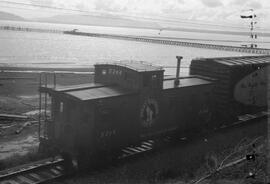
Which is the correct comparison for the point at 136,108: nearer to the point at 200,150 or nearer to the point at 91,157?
the point at 91,157

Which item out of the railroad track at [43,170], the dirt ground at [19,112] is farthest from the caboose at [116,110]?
the dirt ground at [19,112]

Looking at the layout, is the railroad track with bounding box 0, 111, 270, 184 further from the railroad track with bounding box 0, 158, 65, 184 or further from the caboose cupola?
the caboose cupola

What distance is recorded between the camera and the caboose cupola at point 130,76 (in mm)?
17547

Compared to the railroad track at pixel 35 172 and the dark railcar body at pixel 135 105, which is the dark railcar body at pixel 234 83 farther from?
the railroad track at pixel 35 172

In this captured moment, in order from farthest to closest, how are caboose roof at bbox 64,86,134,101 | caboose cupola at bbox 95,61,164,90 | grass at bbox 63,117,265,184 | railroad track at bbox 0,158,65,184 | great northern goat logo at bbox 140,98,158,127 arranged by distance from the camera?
great northern goat logo at bbox 140,98,158,127 → caboose cupola at bbox 95,61,164,90 → caboose roof at bbox 64,86,134,101 → grass at bbox 63,117,265,184 → railroad track at bbox 0,158,65,184

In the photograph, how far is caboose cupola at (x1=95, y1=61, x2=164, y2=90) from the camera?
17.5 metres

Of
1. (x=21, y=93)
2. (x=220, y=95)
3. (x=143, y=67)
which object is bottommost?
(x=21, y=93)

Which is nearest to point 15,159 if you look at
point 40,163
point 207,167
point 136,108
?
point 40,163

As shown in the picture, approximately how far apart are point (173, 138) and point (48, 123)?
773 centimetres

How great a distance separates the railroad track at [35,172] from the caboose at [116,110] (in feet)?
2.92

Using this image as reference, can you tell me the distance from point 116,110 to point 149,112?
240cm

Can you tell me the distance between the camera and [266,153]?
17.4 m

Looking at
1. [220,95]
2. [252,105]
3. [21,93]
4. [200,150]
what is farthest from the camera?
[21,93]

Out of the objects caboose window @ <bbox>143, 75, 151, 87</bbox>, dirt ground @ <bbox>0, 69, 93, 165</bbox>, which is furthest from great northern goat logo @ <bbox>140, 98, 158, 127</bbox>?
dirt ground @ <bbox>0, 69, 93, 165</bbox>
